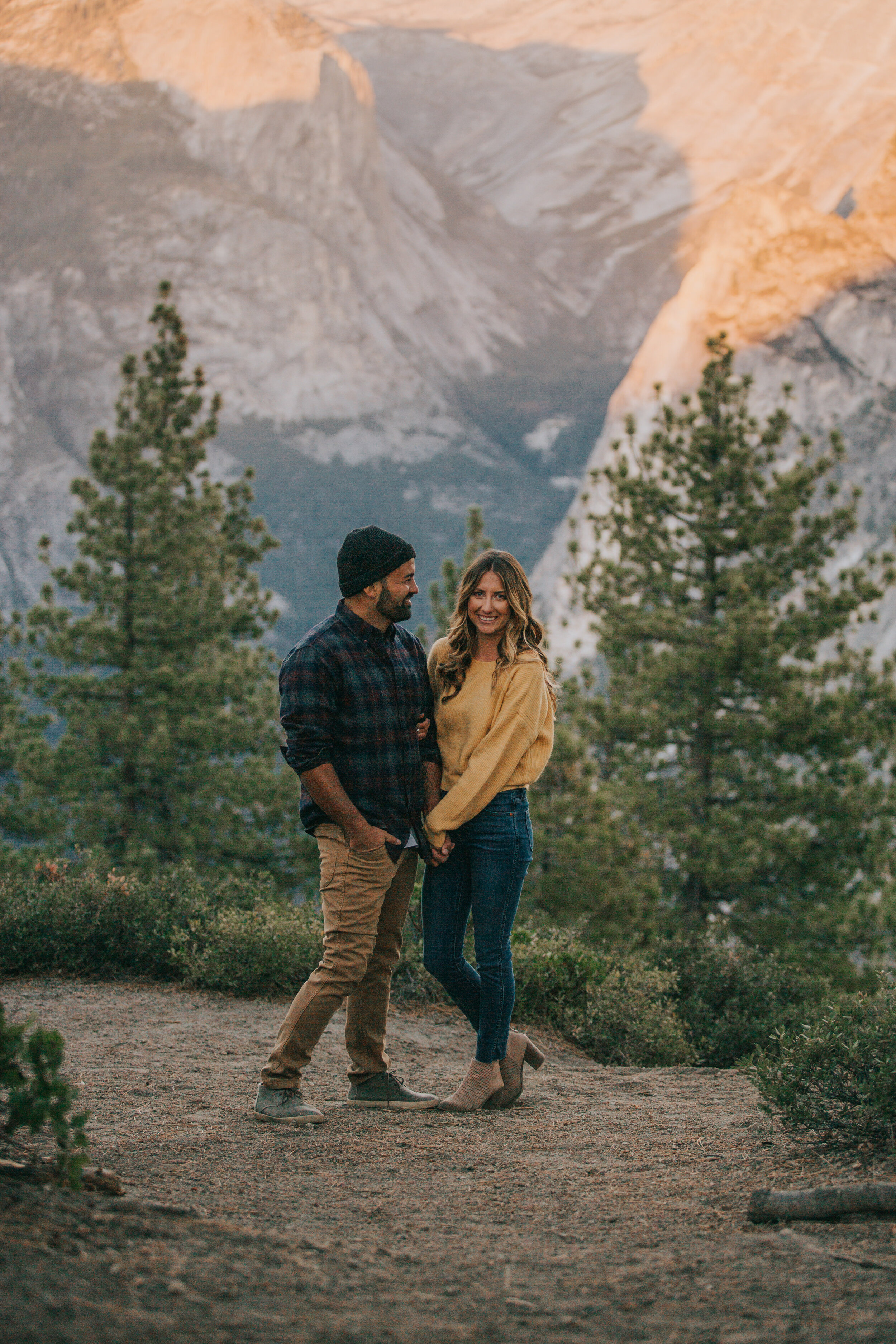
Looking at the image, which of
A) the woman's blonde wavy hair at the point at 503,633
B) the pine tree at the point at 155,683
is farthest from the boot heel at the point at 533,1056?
the pine tree at the point at 155,683

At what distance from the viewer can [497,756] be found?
3.89 m

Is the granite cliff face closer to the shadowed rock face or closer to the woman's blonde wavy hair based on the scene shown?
the shadowed rock face

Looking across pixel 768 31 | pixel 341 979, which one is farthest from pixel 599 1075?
pixel 768 31

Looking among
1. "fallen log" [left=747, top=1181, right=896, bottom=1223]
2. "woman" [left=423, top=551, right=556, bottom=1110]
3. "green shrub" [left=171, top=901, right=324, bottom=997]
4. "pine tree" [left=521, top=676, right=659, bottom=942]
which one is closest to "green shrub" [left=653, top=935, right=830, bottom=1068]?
"green shrub" [left=171, top=901, right=324, bottom=997]

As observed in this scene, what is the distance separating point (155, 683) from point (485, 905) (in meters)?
12.0

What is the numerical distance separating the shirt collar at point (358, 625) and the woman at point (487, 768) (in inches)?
9.8

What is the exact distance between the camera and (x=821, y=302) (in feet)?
184

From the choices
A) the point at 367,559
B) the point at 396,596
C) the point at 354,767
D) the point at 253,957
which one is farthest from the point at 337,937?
the point at 253,957

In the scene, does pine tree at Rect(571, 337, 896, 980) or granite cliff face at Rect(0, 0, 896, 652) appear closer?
pine tree at Rect(571, 337, 896, 980)

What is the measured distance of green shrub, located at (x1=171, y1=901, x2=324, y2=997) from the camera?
20.9 feet

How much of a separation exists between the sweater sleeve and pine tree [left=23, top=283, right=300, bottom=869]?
37.3 feet

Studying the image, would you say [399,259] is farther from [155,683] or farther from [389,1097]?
[389,1097]

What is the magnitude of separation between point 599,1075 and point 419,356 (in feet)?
283

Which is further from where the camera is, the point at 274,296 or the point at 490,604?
the point at 274,296
